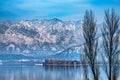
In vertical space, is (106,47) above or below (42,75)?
above

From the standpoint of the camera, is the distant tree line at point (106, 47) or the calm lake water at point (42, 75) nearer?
the distant tree line at point (106, 47)

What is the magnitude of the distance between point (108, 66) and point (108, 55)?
640mm

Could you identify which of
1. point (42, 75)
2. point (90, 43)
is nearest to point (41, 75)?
point (42, 75)

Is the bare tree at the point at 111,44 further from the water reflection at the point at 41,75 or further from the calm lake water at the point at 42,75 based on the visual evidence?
the water reflection at the point at 41,75

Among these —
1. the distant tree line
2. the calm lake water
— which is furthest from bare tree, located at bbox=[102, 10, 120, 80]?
the calm lake water

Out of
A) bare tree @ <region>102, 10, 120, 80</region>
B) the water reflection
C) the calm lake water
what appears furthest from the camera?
the water reflection

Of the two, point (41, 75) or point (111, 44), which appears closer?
point (111, 44)

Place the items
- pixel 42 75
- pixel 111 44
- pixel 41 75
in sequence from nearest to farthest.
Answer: pixel 111 44, pixel 42 75, pixel 41 75

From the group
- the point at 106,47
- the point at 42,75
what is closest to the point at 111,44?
the point at 106,47

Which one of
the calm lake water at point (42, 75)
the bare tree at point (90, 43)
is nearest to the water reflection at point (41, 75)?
the calm lake water at point (42, 75)

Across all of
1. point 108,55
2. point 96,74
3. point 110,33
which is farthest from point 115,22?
point 96,74

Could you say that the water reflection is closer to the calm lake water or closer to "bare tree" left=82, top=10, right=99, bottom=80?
the calm lake water

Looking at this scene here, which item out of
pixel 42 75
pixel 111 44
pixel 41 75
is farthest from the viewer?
pixel 41 75

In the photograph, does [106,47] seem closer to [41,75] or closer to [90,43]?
[90,43]
